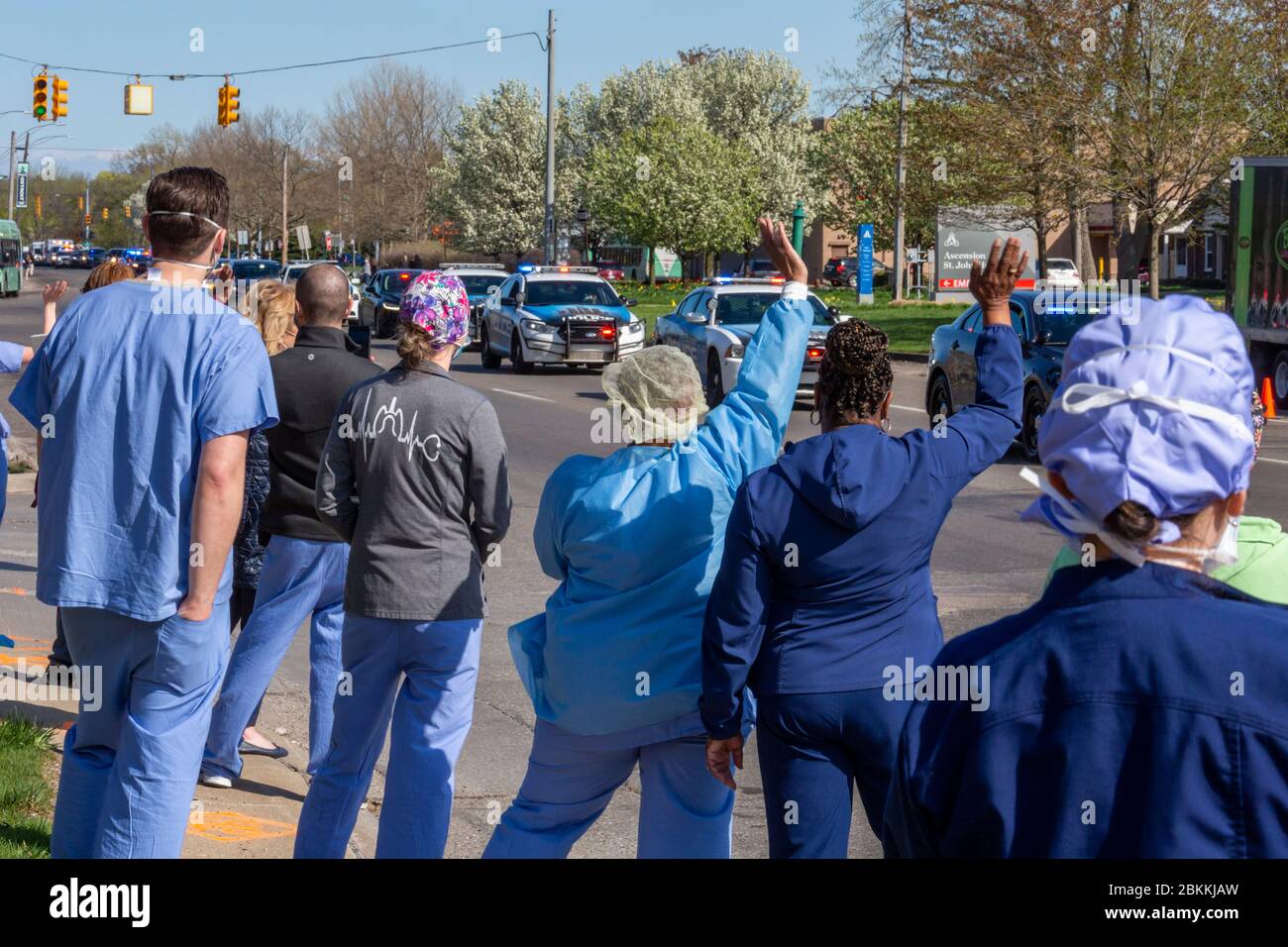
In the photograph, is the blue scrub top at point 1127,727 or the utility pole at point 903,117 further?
the utility pole at point 903,117

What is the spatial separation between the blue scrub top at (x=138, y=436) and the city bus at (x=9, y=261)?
61147 mm

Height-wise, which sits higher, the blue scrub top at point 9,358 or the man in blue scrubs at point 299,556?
the blue scrub top at point 9,358

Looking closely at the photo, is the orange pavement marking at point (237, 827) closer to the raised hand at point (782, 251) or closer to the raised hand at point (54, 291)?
the raised hand at point (54, 291)

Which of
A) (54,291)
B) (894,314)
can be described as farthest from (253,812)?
(894,314)

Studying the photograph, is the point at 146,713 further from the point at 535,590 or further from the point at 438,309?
the point at 535,590

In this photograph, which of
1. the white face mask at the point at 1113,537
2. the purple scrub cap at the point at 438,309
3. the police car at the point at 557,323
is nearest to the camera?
the white face mask at the point at 1113,537

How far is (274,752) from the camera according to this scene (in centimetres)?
618

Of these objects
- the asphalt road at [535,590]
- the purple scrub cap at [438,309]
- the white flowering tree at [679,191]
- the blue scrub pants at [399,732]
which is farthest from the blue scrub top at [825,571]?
the white flowering tree at [679,191]

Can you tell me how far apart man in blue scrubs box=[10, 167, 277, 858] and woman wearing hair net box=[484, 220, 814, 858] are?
828mm

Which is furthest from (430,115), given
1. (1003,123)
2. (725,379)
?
(725,379)

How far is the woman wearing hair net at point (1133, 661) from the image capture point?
1754 millimetres

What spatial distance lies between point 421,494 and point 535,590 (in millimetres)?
5459

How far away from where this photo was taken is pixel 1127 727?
5.86 feet
